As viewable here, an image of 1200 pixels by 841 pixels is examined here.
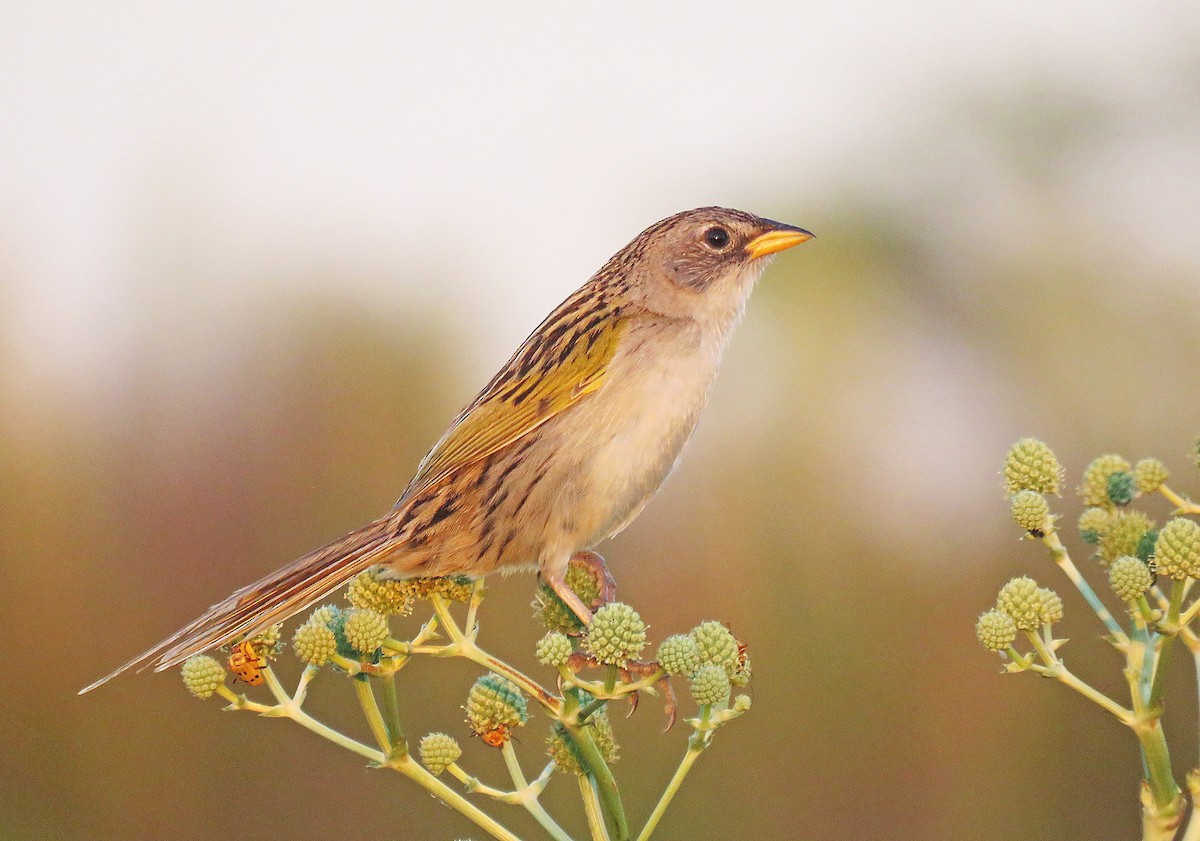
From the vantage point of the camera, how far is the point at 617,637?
2.12 metres

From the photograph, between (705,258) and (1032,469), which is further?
(705,258)

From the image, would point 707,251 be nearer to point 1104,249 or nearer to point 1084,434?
point 1084,434

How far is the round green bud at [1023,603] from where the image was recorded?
2.17 metres

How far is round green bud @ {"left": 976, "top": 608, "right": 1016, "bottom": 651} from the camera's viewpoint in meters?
2.16

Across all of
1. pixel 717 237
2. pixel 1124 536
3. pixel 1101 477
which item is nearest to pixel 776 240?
pixel 717 237

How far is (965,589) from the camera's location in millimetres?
8695

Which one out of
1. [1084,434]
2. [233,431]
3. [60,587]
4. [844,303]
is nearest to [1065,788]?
[1084,434]

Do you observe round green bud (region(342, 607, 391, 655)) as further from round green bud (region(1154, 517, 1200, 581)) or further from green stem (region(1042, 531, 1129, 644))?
round green bud (region(1154, 517, 1200, 581))

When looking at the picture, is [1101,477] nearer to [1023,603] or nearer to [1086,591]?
[1023,603]

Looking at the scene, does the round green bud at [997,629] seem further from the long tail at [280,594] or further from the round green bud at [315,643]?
the long tail at [280,594]

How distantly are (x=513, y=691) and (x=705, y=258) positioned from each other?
2165 millimetres

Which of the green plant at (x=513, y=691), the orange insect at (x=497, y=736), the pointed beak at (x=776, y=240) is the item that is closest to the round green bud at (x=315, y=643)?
the green plant at (x=513, y=691)

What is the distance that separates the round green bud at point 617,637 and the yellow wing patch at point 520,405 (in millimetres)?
1558

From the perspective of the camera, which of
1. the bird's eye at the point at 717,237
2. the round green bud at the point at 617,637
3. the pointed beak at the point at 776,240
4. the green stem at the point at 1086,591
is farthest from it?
the bird's eye at the point at 717,237
